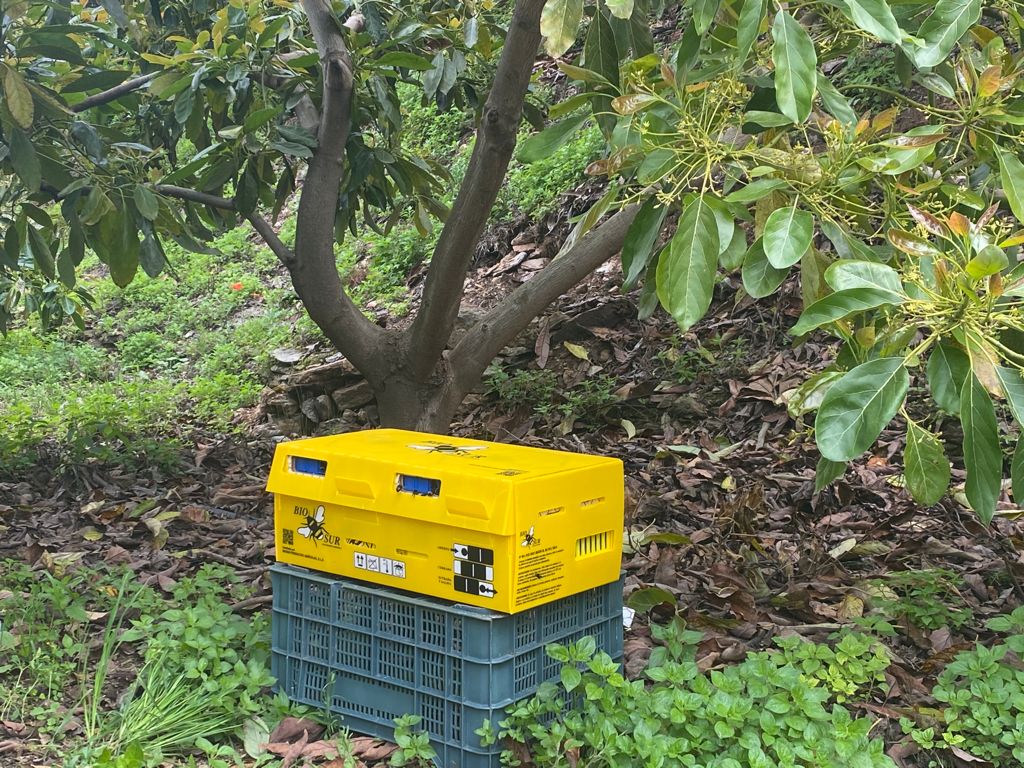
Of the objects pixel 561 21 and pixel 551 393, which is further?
pixel 551 393

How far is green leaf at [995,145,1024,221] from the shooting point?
2.13 m

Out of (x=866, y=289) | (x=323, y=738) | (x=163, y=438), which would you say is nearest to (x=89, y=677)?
(x=323, y=738)

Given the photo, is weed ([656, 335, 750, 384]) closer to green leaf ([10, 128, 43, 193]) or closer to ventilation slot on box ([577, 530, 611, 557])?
ventilation slot on box ([577, 530, 611, 557])

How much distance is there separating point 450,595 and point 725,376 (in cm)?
299

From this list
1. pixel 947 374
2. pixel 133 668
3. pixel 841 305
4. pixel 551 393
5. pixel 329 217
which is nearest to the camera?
pixel 841 305

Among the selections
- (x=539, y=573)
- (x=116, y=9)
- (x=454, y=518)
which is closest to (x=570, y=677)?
(x=539, y=573)

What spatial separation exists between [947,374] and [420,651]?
1.40 meters

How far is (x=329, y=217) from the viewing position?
4293 millimetres

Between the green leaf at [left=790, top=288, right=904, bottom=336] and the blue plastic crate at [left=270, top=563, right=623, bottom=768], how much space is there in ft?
3.36

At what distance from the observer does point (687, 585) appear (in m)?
3.55

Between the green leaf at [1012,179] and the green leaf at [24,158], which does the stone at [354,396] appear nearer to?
the green leaf at [24,158]

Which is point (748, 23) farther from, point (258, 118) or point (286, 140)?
point (286, 140)

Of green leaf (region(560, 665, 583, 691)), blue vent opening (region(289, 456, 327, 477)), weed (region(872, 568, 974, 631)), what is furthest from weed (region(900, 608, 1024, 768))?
blue vent opening (region(289, 456, 327, 477))

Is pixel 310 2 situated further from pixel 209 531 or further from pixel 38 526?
pixel 38 526
